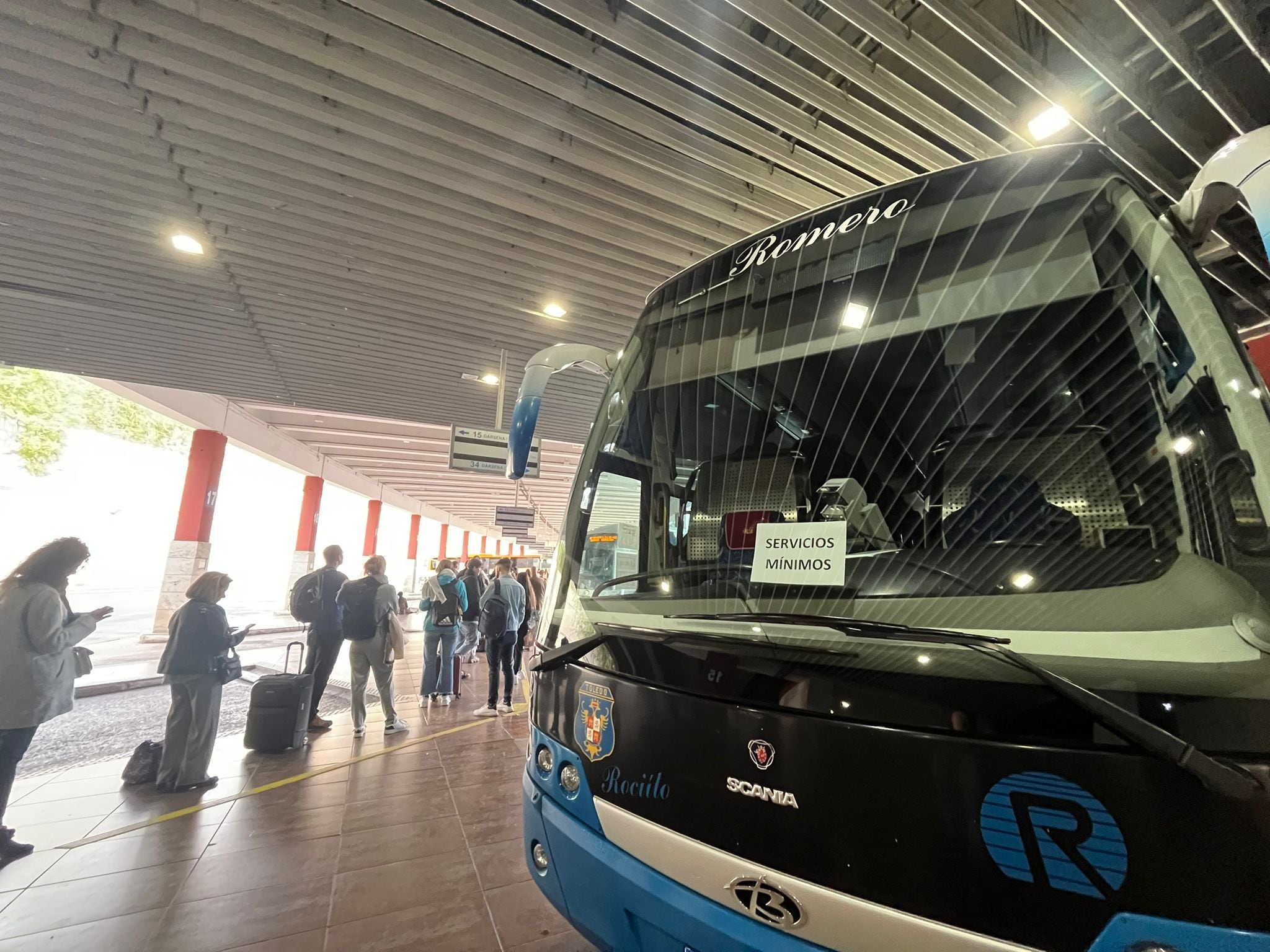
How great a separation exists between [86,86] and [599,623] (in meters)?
4.78

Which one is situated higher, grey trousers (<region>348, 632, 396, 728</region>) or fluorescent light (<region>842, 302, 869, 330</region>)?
fluorescent light (<region>842, 302, 869, 330</region>)

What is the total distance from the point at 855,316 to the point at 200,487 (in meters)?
15.3

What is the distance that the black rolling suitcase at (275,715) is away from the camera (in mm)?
4566

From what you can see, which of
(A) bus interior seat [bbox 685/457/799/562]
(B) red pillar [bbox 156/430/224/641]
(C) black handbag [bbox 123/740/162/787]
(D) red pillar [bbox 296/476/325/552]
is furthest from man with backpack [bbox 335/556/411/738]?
(D) red pillar [bbox 296/476/325/552]

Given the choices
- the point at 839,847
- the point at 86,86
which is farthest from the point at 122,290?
the point at 839,847

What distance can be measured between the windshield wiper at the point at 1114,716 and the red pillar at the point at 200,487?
15.2 metres

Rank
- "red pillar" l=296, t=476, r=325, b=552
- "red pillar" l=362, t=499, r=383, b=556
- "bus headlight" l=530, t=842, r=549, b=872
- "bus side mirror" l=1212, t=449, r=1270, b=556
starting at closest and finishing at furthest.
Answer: "bus side mirror" l=1212, t=449, r=1270, b=556, "bus headlight" l=530, t=842, r=549, b=872, "red pillar" l=296, t=476, r=325, b=552, "red pillar" l=362, t=499, r=383, b=556

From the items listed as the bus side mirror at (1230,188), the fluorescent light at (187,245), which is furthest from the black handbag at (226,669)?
the bus side mirror at (1230,188)

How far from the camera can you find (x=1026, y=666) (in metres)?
0.85

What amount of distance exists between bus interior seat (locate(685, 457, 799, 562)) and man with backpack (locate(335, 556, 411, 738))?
4255mm

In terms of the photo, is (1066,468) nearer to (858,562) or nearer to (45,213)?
(858,562)

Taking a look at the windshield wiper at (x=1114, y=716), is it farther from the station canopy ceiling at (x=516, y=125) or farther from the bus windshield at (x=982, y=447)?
the station canopy ceiling at (x=516, y=125)

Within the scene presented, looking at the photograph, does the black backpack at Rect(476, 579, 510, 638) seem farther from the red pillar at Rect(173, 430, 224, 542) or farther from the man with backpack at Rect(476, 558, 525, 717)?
the red pillar at Rect(173, 430, 224, 542)

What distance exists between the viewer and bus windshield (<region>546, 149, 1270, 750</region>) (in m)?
0.92
